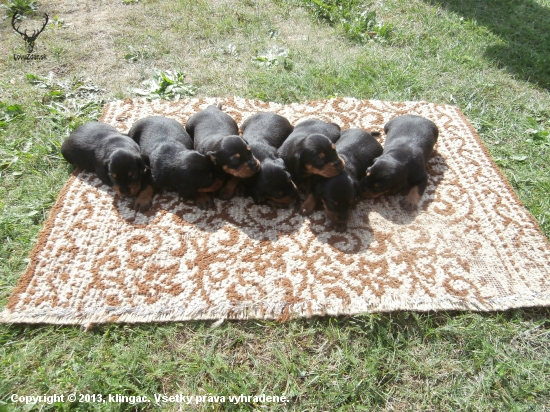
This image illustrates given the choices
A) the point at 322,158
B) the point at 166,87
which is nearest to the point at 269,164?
the point at 322,158

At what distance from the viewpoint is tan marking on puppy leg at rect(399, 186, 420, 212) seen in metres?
4.35

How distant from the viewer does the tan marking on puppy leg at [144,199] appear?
173 inches

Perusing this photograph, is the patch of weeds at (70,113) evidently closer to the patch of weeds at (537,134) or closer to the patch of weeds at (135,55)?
the patch of weeds at (135,55)

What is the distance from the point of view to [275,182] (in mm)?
4203

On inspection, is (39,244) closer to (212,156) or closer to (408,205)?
(212,156)

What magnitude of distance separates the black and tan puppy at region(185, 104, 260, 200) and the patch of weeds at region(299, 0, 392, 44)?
429 cm

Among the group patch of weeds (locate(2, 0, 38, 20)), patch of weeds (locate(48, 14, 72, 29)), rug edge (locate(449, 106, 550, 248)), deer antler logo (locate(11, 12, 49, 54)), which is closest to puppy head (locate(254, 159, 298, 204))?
rug edge (locate(449, 106, 550, 248))

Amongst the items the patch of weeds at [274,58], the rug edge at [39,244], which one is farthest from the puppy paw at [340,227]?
the patch of weeds at [274,58]

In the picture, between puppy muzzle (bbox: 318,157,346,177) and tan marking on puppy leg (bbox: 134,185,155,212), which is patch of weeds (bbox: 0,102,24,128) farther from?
puppy muzzle (bbox: 318,157,346,177)

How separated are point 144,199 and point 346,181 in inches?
92.7

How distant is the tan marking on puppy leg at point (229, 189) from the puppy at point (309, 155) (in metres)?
0.65

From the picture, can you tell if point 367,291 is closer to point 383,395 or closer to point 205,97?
point 383,395

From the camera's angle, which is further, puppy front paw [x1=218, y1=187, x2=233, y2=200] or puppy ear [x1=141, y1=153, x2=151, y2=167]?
puppy ear [x1=141, y1=153, x2=151, y2=167]

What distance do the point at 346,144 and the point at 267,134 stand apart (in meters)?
1.01
